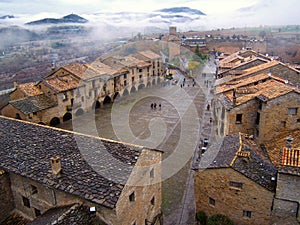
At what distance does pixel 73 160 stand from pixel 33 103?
22.6 metres

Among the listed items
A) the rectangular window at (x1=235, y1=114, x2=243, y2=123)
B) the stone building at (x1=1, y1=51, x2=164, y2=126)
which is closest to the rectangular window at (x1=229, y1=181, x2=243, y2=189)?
the rectangular window at (x1=235, y1=114, x2=243, y2=123)

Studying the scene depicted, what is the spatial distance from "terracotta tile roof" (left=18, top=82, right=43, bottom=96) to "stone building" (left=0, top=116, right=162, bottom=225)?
19694mm

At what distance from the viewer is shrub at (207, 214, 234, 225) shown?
16.6 meters

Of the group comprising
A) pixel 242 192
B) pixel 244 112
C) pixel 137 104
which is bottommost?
pixel 137 104

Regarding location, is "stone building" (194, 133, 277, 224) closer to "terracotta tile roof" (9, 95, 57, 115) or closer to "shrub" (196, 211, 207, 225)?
"shrub" (196, 211, 207, 225)

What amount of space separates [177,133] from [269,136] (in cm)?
1204

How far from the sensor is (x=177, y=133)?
109 ft

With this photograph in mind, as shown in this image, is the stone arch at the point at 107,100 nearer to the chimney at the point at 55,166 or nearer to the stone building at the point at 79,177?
the stone building at the point at 79,177

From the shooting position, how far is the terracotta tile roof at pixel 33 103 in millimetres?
32781

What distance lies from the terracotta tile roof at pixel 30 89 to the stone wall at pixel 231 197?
26444mm

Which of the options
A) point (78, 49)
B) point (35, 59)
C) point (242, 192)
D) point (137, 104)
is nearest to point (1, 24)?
point (35, 59)

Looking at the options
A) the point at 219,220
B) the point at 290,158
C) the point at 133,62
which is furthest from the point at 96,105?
the point at 290,158

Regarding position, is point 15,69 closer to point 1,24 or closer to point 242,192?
point 1,24

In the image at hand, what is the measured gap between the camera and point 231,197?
1659 centimetres
